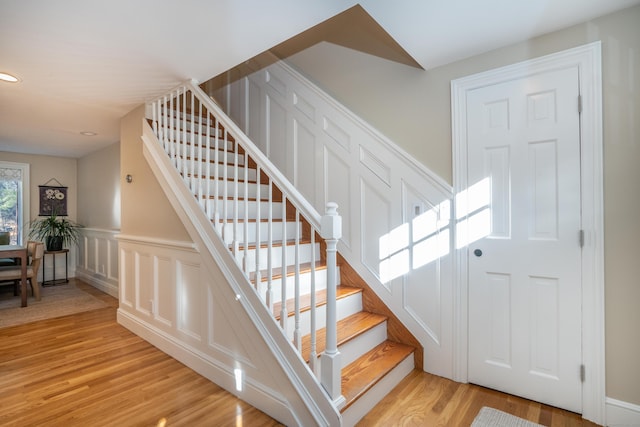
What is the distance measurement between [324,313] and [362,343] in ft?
1.10

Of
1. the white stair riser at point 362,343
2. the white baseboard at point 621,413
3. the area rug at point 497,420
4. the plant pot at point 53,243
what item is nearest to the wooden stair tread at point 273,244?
the white stair riser at point 362,343

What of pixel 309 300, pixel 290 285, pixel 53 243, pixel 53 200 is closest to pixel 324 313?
pixel 309 300

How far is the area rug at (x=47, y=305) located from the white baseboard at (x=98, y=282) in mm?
235

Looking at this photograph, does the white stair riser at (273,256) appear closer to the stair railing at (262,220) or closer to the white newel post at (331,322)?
the stair railing at (262,220)

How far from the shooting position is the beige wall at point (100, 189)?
4.90 metres

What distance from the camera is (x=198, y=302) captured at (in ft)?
8.02

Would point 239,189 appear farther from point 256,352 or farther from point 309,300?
point 256,352

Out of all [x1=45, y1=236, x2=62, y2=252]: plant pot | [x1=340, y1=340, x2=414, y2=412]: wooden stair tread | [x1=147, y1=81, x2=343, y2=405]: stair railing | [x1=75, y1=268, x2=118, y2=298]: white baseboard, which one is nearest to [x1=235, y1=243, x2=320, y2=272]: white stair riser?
[x1=147, y1=81, x2=343, y2=405]: stair railing

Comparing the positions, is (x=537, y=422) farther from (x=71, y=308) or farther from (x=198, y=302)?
(x=71, y=308)

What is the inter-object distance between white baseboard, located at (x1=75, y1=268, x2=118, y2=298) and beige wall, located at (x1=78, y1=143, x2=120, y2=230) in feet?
2.69

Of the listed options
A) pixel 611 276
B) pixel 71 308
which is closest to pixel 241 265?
pixel 611 276

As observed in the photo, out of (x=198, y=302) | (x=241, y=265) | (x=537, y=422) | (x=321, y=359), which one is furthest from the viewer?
(x=198, y=302)

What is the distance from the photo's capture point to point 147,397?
2102 mm

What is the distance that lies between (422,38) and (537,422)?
233 cm
